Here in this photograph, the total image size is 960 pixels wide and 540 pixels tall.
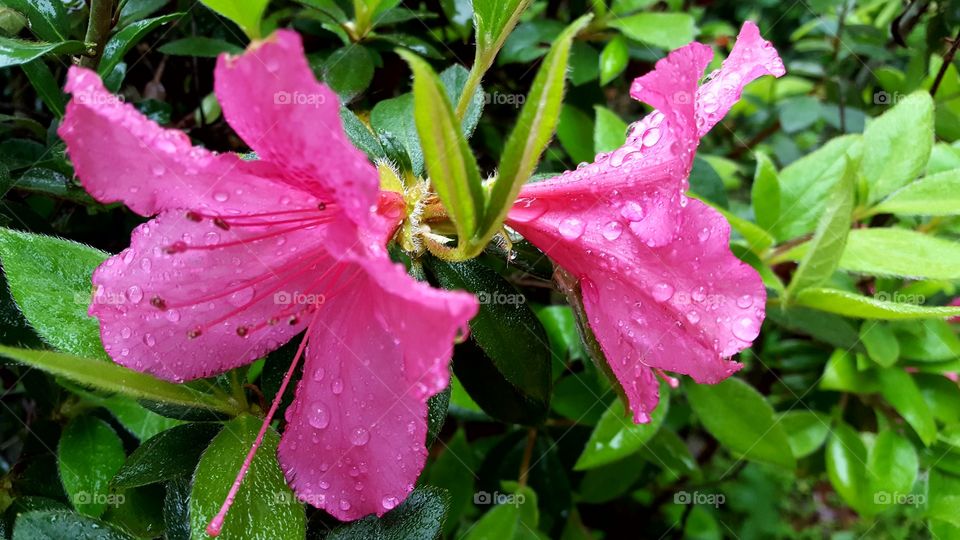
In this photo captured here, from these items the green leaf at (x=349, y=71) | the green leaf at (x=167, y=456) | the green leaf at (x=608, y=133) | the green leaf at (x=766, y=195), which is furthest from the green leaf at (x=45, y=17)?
the green leaf at (x=766, y=195)

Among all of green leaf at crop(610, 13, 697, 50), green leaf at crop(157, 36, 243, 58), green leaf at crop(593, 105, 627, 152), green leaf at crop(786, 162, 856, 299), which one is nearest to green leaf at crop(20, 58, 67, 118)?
green leaf at crop(157, 36, 243, 58)

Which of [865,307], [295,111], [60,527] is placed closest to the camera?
[295,111]

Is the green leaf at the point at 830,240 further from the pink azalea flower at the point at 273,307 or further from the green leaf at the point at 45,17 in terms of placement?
the green leaf at the point at 45,17

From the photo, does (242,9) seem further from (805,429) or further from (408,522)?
(805,429)

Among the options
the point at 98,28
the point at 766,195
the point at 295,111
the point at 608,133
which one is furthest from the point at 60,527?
the point at 766,195

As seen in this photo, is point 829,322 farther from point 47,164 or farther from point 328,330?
point 47,164
